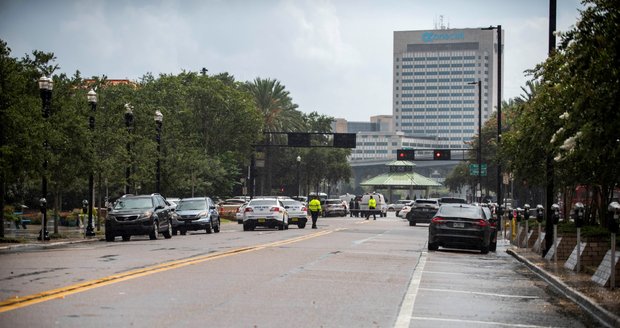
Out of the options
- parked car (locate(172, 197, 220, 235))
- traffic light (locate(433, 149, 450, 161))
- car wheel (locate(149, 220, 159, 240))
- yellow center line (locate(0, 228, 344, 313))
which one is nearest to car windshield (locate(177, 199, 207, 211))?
parked car (locate(172, 197, 220, 235))

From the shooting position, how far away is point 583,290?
643 inches

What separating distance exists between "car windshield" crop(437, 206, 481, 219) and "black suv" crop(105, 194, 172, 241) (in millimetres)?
10838

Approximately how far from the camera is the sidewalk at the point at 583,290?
43.9 feet

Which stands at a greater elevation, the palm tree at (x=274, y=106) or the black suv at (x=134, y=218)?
the palm tree at (x=274, y=106)

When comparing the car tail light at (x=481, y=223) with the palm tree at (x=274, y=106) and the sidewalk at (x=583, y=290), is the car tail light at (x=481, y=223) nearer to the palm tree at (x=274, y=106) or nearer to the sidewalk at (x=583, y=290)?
the sidewalk at (x=583, y=290)

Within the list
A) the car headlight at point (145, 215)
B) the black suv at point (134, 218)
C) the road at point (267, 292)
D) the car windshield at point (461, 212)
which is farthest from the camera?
the car headlight at point (145, 215)

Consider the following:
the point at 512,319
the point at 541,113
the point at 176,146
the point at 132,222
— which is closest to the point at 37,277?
the point at 512,319

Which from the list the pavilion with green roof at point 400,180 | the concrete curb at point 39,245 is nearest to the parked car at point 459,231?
the concrete curb at point 39,245

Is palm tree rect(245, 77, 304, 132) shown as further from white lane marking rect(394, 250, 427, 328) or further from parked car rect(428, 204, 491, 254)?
white lane marking rect(394, 250, 427, 328)

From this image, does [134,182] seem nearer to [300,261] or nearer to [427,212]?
[427,212]

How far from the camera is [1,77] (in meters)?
31.1

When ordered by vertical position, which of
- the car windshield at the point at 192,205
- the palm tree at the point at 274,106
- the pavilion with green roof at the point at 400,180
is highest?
the palm tree at the point at 274,106

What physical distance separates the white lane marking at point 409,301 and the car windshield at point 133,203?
643 inches

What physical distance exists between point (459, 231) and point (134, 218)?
39.4ft
